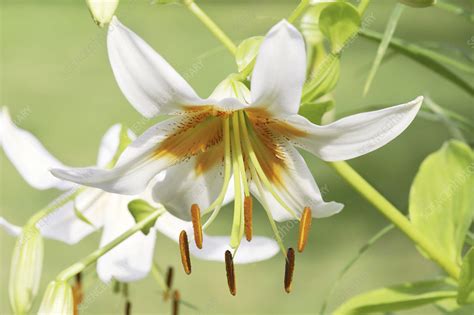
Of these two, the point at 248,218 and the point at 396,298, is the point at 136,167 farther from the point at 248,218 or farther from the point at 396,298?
the point at 396,298

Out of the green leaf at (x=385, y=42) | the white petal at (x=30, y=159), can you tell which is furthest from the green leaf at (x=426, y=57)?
the white petal at (x=30, y=159)

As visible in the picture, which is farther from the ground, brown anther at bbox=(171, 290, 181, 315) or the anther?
the anther

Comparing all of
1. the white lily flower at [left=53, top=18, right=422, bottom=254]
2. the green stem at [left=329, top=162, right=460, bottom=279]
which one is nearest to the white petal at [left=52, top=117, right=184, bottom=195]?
the white lily flower at [left=53, top=18, right=422, bottom=254]

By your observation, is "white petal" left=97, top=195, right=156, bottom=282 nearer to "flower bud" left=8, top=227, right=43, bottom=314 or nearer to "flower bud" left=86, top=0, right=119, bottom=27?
"flower bud" left=8, top=227, right=43, bottom=314

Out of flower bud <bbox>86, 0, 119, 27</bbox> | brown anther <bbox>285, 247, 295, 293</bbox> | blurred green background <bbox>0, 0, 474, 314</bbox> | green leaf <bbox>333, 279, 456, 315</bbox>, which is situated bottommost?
blurred green background <bbox>0, 0, 474, 314</bbox>

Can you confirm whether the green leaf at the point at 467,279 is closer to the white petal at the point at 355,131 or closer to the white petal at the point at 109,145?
the white petal at the point at 355,131

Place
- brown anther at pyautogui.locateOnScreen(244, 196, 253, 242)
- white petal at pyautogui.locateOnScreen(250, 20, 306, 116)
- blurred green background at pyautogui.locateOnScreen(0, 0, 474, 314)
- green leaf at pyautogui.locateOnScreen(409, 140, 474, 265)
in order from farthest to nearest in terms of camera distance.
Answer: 1. blurred green background at pyautogui.locateOnScreen(0, 0, 474, 314)
2. green leaf at pyautogui.locateOnScreen(409, 140, 474, 265)
3. brown anther at pyautogui.locateOnScreen(244, 196, 253, 242)
4. white petal at pyautogui.locateOnScreen(250, 20, 306, 116)
